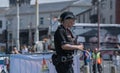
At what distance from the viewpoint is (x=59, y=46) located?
7.22m

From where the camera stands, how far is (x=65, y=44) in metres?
7.09

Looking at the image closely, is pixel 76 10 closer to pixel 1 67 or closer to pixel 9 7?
pixel 9 7

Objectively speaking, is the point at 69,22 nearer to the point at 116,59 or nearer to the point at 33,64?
the point at 33,64

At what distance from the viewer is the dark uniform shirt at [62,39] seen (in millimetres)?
7156

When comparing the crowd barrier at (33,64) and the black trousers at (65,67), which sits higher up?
the black trousers at (65,67)

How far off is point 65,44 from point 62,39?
10 centimetres

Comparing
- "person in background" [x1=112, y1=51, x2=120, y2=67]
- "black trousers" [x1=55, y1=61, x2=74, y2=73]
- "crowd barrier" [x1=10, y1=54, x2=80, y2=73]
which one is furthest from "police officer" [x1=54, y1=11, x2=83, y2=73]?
"person in background" [x1=112, y1=51, x2=120, y2=67]

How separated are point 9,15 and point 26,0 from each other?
16.9 meters

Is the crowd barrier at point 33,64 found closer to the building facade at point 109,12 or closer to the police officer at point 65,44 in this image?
the police officer at point 65,44

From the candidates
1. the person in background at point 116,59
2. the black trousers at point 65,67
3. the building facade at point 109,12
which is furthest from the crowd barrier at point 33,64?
the building facade at point 109,12

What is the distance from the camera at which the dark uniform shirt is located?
7.16m

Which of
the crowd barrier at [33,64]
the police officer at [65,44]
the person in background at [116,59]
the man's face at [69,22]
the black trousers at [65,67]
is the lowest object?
the person in background at [116,59]

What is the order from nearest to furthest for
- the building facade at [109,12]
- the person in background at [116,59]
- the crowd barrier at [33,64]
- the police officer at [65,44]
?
the police officer at [65,44]
the crowd barrier at [33,64]
the person in background at [116,59]
the building facade at [109,12]

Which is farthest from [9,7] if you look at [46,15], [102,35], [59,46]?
[59,46]
